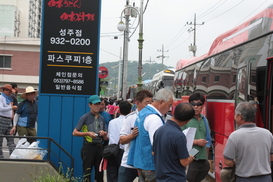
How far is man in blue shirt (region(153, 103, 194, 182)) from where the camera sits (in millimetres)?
4148

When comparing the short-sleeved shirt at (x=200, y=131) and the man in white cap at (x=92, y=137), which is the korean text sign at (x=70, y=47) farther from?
the short-sleeved shirt at (x=200, y=131)

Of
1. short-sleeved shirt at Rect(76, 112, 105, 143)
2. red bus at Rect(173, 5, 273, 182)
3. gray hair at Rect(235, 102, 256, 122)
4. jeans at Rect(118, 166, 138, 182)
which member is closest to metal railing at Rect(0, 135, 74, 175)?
short-sleeved shirt at Rect(76, 112, 105, 143)

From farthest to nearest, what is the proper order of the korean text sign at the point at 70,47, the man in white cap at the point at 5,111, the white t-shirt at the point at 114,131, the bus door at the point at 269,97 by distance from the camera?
the man in white cap at the point at 5,111
the korean text sign at the point at 70,47
the white t-shirt at the point at 114,131
the bus door at the point at 269,97

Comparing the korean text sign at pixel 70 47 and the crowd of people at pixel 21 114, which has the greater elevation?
the korean text sign at pixel 70 47

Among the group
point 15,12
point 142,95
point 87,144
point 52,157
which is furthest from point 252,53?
point 15,12

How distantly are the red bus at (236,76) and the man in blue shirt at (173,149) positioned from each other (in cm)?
248

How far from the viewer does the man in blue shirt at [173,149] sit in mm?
4148

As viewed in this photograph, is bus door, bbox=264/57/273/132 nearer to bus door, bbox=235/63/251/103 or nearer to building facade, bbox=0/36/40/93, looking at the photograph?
bus door, bbox=235/63/251/103

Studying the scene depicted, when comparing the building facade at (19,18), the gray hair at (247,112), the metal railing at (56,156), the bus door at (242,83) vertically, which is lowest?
the metal railing at (56,156)

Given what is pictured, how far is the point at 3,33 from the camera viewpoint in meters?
75.5

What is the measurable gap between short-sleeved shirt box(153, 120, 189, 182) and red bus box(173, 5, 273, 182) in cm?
254

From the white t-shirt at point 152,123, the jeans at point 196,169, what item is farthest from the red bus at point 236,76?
the white t-shirt at point 152,123

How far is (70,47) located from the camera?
795 cm

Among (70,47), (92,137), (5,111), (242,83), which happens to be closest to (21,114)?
(5,111)
